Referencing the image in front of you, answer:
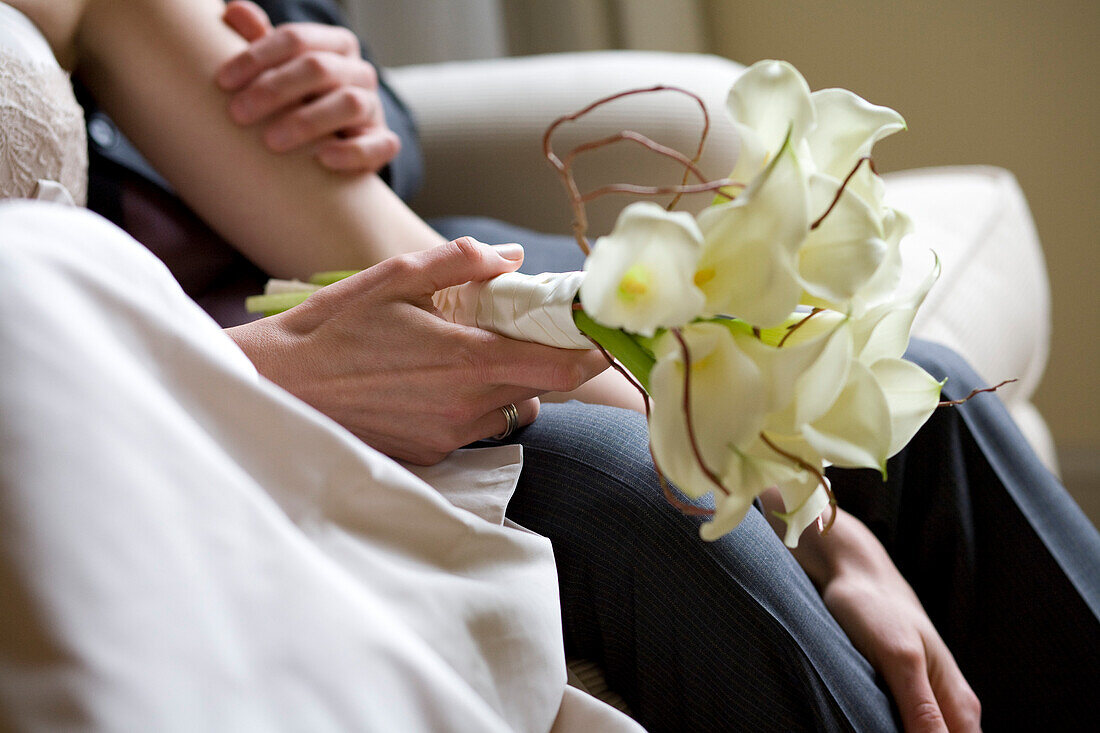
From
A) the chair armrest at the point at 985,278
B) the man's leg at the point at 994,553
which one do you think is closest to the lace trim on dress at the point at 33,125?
the man's leg at the point at 994,553

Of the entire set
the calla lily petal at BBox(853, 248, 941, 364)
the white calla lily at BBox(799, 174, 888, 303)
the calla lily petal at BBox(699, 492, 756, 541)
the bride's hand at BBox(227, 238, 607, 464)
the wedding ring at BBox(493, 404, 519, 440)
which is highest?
the white calla lily at BBox(799, 174, 888, 303)

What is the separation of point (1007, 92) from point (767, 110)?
1318 mm

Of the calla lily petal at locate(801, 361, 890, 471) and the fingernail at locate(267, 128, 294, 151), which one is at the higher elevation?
the calla lily petal at locate(801, 361, 890, 471)

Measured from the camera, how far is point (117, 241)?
1.10ft

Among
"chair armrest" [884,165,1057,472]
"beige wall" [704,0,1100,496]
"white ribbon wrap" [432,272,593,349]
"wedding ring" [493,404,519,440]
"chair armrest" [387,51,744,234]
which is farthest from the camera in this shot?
"beige wall" [704,0,1100,496]

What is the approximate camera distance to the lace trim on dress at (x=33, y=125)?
1.72 feet

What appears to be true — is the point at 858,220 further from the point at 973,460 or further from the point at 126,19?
the point at 126,19

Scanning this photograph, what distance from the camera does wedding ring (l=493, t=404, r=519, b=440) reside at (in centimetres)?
49

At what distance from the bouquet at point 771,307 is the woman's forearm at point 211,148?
39 cm

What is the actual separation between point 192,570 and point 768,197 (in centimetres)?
23

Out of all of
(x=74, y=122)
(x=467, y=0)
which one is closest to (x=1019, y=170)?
(x=467, y=0)

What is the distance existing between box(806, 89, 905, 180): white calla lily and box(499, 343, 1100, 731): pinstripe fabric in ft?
0.67

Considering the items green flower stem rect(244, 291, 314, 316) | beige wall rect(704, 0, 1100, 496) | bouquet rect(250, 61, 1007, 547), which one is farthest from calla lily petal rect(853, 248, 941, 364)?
beige wall rect(704, 0, 1100, 496)

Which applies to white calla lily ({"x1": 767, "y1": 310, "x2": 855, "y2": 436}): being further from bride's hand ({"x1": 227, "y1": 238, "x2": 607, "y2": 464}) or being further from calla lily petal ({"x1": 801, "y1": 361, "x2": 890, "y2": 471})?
bride's hand ({"x1": 227, "y1": 238, "x2": 607, "y2": 464})
